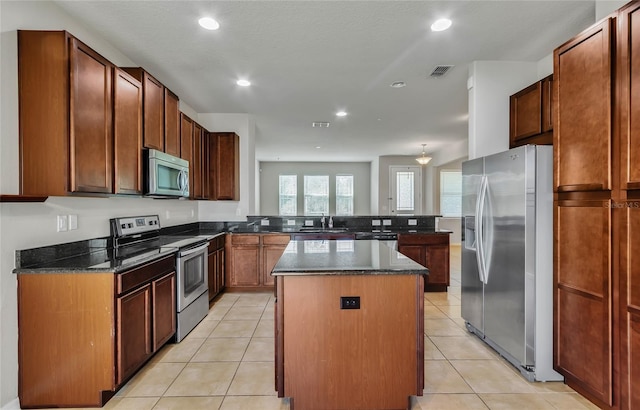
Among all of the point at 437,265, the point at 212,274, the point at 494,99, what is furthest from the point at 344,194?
the point at 494,99

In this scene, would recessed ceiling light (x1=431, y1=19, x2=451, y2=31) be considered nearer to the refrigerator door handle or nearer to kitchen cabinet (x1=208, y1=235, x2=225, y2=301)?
the refrigerator door handle

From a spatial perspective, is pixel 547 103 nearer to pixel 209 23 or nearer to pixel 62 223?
pixel 209 23

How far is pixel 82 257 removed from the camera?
226 centimetres

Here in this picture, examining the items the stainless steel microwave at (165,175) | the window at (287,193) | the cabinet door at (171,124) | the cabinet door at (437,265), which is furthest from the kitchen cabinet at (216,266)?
the window at (287,193)

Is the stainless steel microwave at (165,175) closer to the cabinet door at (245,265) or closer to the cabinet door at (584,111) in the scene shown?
the cabinet door at (245,265)

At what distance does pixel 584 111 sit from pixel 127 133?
324 cm

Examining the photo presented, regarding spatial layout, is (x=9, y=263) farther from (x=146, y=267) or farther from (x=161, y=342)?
(x=161, y=342)

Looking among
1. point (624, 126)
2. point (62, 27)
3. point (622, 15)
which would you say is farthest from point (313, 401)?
point (62, 27)

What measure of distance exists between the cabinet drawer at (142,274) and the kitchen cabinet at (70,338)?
0.01 metres

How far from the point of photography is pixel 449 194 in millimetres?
8680

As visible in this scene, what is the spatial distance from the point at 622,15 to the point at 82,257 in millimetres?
3776

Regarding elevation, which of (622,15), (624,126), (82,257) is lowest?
(82,257)

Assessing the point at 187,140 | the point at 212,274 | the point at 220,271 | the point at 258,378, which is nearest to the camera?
the point at 258,378

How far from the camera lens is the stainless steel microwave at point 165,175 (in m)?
2.65
